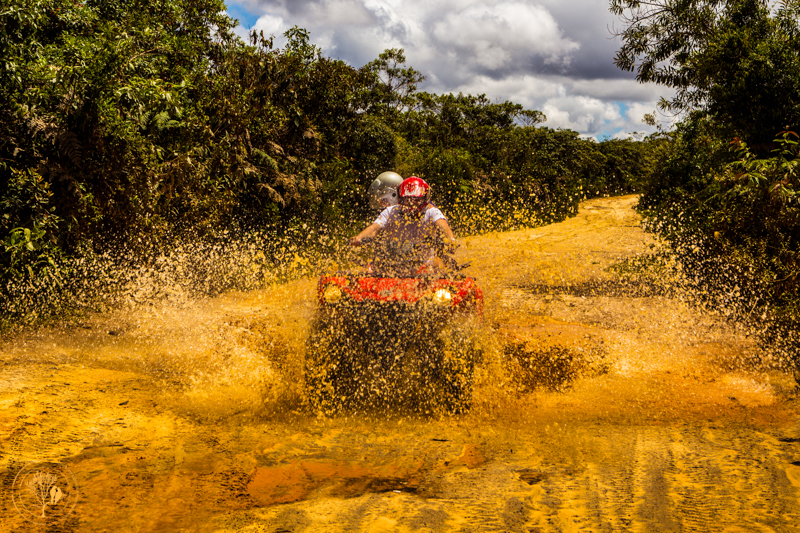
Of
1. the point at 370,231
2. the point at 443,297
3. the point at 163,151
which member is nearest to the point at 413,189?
the point at 370,231

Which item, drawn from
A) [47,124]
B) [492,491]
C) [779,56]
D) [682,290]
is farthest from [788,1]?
[47,124]

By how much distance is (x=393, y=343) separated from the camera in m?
4.10

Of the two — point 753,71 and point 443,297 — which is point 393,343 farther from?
point 753,71

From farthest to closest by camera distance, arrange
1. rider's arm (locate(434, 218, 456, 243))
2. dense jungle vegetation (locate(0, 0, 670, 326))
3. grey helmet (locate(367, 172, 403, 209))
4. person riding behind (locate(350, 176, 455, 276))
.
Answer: grey helmet (locate(367, 172, 403, 209)) → dense jungle vegetation (locate(0, 0, 670, 326)) → rider's arm (locate(434, 218, 456, 243)) → person riding behind (locate(350, 176, 455, 276))

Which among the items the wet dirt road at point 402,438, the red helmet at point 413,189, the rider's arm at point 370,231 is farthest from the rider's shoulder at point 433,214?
the wet dirt road at point 402,438

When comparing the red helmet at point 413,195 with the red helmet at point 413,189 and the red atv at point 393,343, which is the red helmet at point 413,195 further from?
the red atv at point 393,343

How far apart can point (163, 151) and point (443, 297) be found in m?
5.59

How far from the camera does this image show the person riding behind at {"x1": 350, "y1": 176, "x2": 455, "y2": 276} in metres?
4.73

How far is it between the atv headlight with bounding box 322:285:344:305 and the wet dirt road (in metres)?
0.91

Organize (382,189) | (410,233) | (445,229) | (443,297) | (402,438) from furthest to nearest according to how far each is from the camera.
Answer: (382,189) < (410,233) < (445,229) < (443,297) < (402,438)

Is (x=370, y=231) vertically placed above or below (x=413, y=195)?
below

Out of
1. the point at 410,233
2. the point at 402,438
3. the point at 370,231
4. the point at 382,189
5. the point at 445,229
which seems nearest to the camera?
the point at 402,438

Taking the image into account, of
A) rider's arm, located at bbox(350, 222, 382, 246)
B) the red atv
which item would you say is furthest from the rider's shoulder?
the red atv

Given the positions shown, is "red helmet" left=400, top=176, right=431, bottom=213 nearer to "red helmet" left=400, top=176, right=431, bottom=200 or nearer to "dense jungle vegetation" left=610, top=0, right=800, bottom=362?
"red helmet" left=400, top=176, right=431, bottom=200
